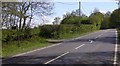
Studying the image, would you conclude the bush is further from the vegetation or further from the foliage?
the foliage

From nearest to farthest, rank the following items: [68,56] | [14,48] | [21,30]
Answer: [68,56] < [14,48] < [21,30]

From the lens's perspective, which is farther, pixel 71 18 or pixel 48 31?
pixel 71 18

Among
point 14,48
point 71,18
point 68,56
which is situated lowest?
point 14,48

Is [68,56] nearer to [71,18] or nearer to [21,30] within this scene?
[21,30]

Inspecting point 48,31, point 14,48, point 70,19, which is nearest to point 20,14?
point 14,48

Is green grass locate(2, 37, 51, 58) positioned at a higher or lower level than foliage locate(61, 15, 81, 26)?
lower

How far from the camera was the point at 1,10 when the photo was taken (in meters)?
24.0

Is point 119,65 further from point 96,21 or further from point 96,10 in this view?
point 96,10

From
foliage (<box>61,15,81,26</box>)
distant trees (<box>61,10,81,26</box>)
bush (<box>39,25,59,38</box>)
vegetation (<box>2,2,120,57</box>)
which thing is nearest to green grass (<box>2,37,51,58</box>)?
vegetation (<box>2,2,120,57</box>)

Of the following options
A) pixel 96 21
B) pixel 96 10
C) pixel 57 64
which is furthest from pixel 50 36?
pixel 96 10

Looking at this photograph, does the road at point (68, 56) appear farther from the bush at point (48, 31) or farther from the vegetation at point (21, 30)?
the bush at point (48, 31)

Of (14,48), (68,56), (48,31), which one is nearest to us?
(68,56)

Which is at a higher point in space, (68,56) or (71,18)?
(71,18)

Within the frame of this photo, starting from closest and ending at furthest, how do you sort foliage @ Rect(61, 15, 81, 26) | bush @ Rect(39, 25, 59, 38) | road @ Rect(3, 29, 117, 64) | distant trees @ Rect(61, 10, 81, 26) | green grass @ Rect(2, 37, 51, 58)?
1. road @ Rect(3, 29, 117, 64)
2. green grass @ Rect(2, 37, 51, 58)
3. bush @ Rect(39, 25, 59, 38)
4. distant trees @ Rect(61, 10, 81, 26)
5. foliage @ Rect(61, 15, 81, 26)
